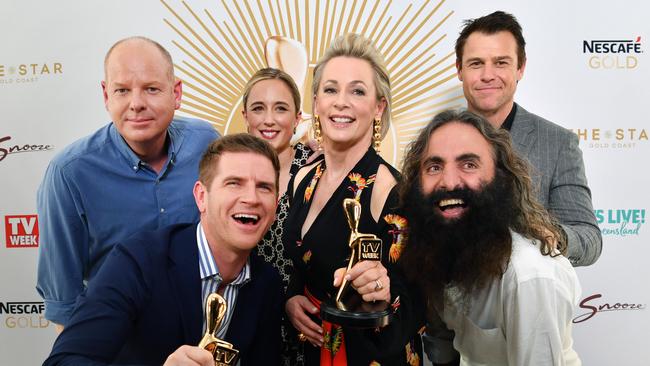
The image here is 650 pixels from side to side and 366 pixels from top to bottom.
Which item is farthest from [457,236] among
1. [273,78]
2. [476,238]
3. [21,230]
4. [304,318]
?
[21,230]

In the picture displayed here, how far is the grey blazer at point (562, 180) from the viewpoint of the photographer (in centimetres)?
261

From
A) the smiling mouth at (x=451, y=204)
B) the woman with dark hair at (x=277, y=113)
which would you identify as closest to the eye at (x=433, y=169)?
the smiling mouth at (x=451, y=204)

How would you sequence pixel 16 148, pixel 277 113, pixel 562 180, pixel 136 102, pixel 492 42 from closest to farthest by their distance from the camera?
pixel 136 102 → pixel 562 180 → pixel 492 42 → pixel 277 113 → pixel 16 148

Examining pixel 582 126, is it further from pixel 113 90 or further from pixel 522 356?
pixel 113 90

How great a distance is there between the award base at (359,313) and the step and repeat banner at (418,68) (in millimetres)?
1737

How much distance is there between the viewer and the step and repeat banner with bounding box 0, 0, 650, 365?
129 inches

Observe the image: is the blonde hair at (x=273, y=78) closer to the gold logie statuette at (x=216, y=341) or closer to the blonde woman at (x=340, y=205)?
the blonde woman at (x=340, y=205)

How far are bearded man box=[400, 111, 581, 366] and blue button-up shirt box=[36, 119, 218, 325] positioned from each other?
1161 millimetres

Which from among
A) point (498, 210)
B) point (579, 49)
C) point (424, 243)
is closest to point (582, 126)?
point (579, 49)

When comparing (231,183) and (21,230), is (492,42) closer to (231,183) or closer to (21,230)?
(231,183)

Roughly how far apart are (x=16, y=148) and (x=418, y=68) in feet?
8.90

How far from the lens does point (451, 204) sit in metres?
1.96

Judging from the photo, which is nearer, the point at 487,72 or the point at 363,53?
the point at 363,53

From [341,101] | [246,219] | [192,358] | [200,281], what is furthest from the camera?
[341,101]
